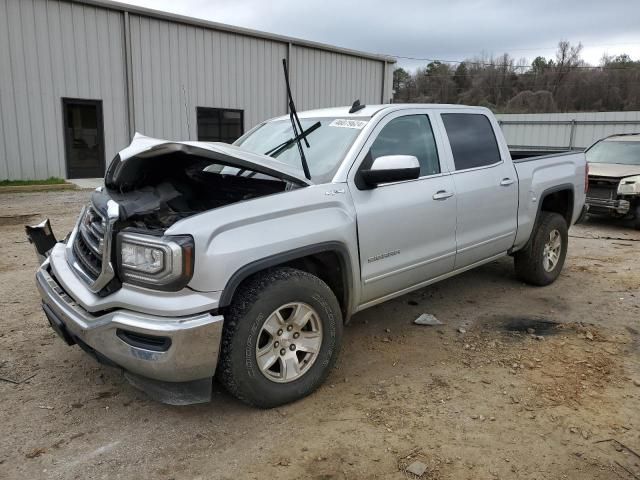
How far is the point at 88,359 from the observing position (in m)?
3.85

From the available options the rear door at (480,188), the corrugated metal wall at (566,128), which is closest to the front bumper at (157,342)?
the rear door at (480,188)

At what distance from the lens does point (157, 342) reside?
8.98 feet

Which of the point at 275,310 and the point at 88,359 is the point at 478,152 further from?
the point at 88,359

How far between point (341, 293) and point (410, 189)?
96 centimetres

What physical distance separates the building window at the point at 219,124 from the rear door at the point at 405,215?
12760 mm

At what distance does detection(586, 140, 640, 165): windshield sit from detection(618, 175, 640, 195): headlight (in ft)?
3.54

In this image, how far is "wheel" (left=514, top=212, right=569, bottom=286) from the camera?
5.49 meters

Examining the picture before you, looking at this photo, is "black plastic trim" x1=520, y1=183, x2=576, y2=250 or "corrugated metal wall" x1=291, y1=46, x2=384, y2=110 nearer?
"black plastic trim" x1=520, y1=183, x2=576, y2=250

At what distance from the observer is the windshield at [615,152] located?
1035cm

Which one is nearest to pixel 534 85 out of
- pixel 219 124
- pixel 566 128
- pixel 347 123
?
pixel 566 128

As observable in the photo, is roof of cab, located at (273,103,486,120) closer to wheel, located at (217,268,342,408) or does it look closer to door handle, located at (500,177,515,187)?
door handle, located at (500,177,515,187)

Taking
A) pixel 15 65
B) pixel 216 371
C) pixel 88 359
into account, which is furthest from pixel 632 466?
pixel 15 65

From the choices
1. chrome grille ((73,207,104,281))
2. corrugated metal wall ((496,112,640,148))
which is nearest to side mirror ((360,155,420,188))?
chrome grille ((73,207,104,281))

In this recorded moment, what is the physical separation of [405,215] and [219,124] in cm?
1363
